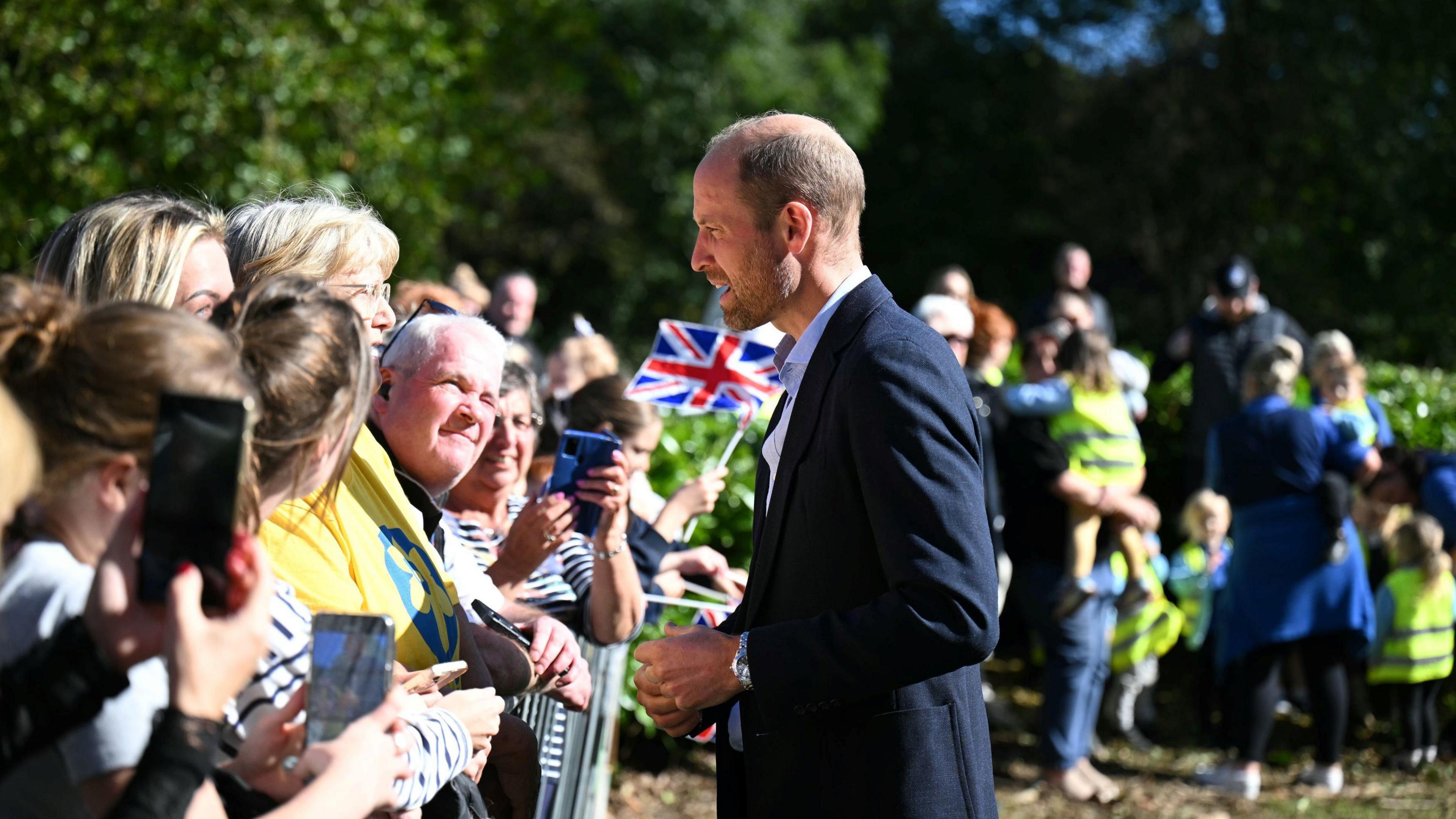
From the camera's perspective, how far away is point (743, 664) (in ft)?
8.00

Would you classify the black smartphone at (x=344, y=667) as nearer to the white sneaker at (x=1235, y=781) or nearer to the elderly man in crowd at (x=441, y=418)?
the elderly man in crowd at (x=441, y=418)

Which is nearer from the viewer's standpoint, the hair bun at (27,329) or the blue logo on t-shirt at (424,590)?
the hair bun at (27,329)

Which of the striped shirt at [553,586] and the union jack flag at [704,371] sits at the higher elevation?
the union jack flag at [704,371]

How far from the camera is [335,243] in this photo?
9.37 ft

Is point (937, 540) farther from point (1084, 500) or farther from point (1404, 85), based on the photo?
point (1404, 85)

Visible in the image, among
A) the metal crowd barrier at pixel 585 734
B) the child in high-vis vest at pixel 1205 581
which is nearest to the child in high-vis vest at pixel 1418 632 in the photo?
the child in high-vis vest at pixel 1205 581

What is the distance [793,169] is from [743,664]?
35.7 inches

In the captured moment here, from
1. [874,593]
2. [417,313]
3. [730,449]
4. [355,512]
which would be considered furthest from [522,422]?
[874,593]

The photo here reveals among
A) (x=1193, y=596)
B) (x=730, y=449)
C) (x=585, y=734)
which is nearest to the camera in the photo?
(x=585, y=734)

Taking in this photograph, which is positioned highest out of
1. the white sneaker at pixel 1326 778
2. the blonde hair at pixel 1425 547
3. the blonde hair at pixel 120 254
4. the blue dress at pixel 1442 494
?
the blonde hair at pixel 120 254

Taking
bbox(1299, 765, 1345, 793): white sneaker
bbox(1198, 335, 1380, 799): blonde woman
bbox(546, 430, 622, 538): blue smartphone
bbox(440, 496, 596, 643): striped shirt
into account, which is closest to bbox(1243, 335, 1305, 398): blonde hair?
bbox(1198, 335, 1380, 799): blonde woman

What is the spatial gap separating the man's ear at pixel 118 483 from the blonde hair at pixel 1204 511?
282 inches

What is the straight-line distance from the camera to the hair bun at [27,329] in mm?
1702

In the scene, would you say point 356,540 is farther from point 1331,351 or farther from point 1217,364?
point 1217,364
